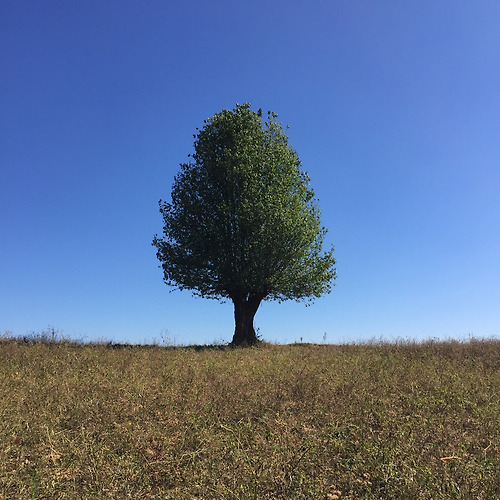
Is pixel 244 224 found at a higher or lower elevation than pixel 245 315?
higher

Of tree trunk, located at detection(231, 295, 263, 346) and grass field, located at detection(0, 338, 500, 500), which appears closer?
grass field, located at detection(0, 338, 500, 500)

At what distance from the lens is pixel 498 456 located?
23.6ft

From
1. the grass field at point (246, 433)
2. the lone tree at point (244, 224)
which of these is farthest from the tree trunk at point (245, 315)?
the grass field at point (246, 433)

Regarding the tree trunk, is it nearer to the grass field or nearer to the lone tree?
the lone tree

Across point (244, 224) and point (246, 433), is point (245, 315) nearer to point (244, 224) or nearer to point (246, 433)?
point (244, 224)

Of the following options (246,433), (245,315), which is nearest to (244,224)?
(245,315)

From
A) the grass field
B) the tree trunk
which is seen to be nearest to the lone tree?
the tree trunk

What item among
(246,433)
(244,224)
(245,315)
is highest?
(244,224)

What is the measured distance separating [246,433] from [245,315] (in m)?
19.8

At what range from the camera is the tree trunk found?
27.5 metres

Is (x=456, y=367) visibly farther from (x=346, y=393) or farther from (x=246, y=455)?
(x=246, y=455)

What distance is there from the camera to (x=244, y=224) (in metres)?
25.0

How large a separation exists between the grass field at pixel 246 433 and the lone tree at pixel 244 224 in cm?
1240

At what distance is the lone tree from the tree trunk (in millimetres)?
68
